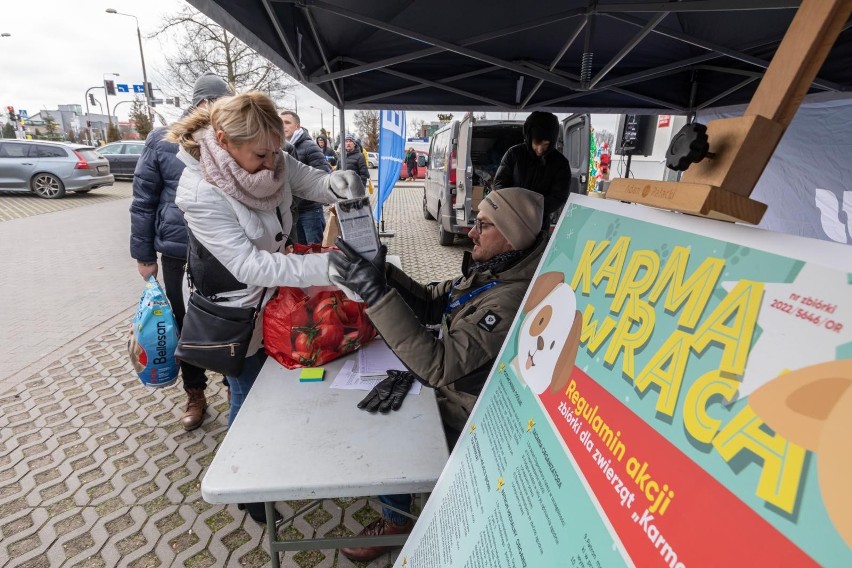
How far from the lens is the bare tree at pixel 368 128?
3409cm

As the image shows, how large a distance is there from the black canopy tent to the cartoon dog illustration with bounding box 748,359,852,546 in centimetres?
196

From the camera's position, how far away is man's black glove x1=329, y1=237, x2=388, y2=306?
4.75 ft

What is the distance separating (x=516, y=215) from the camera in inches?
65.9

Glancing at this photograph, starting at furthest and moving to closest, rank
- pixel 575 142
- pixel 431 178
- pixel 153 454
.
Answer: pixel 431 178, pixel 575 142, pixel 153 454

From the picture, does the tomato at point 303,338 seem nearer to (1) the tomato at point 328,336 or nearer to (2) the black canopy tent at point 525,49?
(1) the tomato at point 328,336

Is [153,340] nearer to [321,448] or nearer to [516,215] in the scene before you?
[321,448]

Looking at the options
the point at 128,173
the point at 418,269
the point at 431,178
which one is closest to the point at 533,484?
the point at 418,269

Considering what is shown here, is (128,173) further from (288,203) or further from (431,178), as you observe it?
(288,203)

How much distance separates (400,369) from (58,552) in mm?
1815

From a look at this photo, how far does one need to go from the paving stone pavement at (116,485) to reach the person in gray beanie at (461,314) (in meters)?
0.44

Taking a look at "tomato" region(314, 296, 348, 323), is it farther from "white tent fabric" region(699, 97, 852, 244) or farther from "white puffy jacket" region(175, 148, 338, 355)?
"white tent fabric" region(699, 97, 852, 244)

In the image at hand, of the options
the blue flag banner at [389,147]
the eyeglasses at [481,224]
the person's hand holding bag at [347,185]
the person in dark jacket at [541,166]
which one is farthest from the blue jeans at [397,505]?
the blue flag banner at [389,147]

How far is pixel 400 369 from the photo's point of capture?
6.00 feet

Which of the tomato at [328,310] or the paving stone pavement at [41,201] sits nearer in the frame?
the tomato at [328,310]
